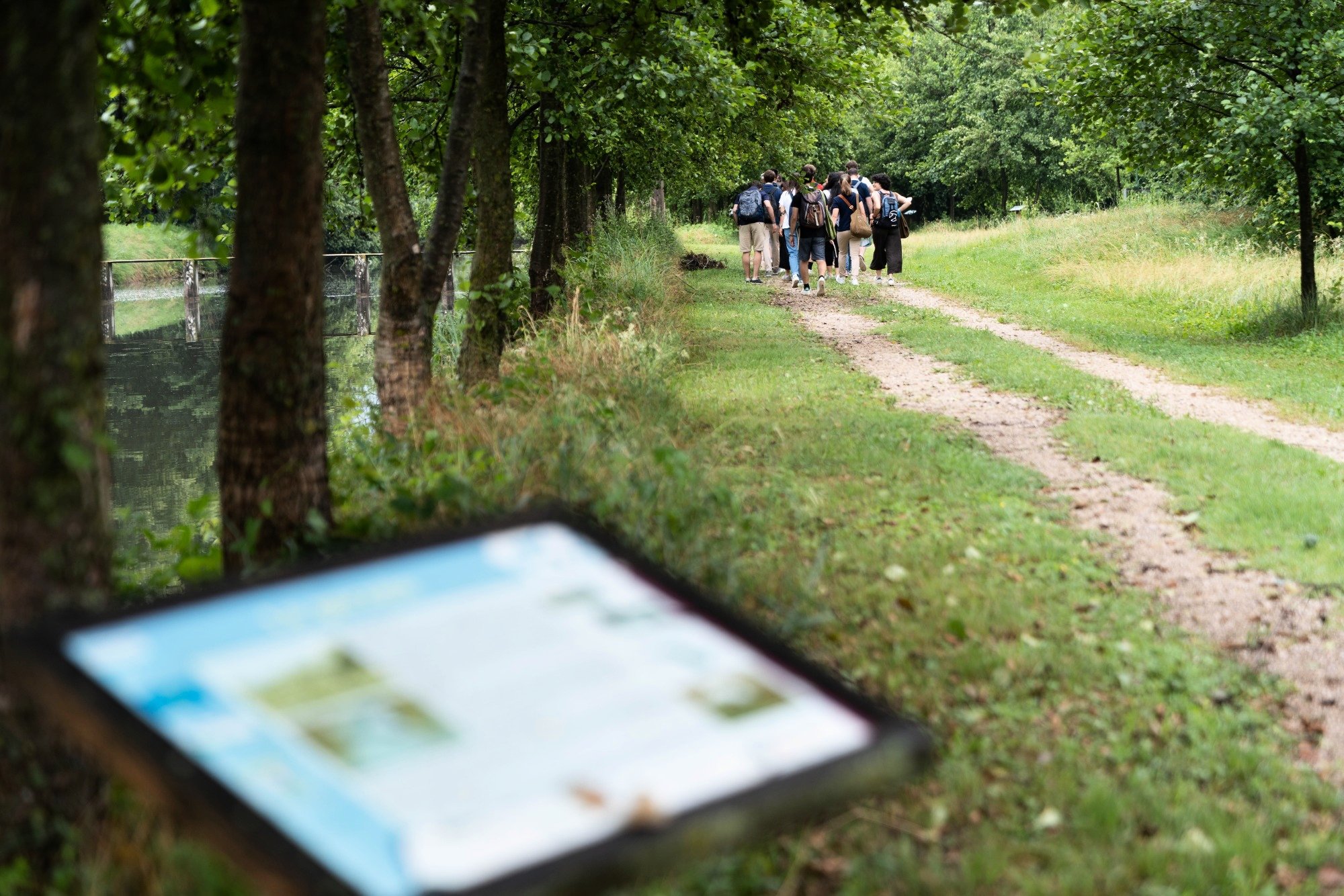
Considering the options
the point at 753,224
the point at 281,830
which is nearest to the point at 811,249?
the point at 753,224

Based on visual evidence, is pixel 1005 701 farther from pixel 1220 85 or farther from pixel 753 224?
pixel 753 224

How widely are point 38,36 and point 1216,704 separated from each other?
443 cm

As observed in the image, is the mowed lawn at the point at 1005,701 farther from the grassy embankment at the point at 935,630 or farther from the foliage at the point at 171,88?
the foliage at the point at 171,88

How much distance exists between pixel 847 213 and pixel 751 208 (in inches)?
101

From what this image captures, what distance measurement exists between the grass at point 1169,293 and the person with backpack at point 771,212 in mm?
2991

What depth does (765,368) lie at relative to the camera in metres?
12.4

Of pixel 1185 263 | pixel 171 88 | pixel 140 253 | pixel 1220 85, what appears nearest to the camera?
pixel 171 88

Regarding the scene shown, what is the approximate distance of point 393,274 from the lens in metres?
8.03

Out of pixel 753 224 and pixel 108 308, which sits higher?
pixel 753 224

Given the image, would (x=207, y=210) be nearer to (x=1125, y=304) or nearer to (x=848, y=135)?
(x=1125, y=304)

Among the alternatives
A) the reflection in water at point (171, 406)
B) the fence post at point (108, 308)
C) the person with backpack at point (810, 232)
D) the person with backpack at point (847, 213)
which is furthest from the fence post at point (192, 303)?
the person with backpack at point (847, 213)

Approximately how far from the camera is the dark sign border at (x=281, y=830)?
148 cm

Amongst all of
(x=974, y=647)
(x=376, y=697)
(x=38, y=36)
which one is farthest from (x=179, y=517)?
(x=376, y=697)

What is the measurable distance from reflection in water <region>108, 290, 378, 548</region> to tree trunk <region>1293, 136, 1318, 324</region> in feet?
38.9
